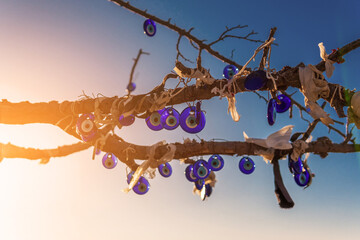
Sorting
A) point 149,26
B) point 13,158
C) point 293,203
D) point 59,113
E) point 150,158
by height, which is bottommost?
point 293,203

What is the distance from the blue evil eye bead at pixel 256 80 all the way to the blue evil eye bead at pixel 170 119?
649 mm

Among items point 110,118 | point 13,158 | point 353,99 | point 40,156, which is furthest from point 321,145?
point 13,158

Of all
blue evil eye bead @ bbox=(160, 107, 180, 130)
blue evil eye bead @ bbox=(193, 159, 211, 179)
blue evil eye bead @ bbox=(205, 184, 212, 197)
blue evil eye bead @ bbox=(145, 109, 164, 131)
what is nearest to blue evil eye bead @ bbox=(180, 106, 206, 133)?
blue evil eye bead @ bbox=(160, 107, 180, 130)

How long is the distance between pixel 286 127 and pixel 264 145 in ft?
0.88

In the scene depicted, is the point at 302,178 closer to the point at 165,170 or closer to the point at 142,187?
the point at 165,170

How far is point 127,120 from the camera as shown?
2771 mm

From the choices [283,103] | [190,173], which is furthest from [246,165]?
[283,103]

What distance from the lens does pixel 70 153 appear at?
11.5ft

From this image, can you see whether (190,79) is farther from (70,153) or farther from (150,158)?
(70,153)

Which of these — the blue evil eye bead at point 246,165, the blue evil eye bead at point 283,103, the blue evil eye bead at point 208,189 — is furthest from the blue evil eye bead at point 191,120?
the blue evil eye bead at point 208,189

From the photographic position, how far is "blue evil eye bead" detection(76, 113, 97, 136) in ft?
8.71

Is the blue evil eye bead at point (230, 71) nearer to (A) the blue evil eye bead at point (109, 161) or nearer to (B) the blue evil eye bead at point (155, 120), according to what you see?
(B) the blue evil eye bead at point (155, 120)

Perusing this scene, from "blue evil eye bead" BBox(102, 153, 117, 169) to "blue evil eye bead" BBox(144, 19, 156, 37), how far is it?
4.73 feet

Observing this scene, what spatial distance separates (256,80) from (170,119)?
78 cm
